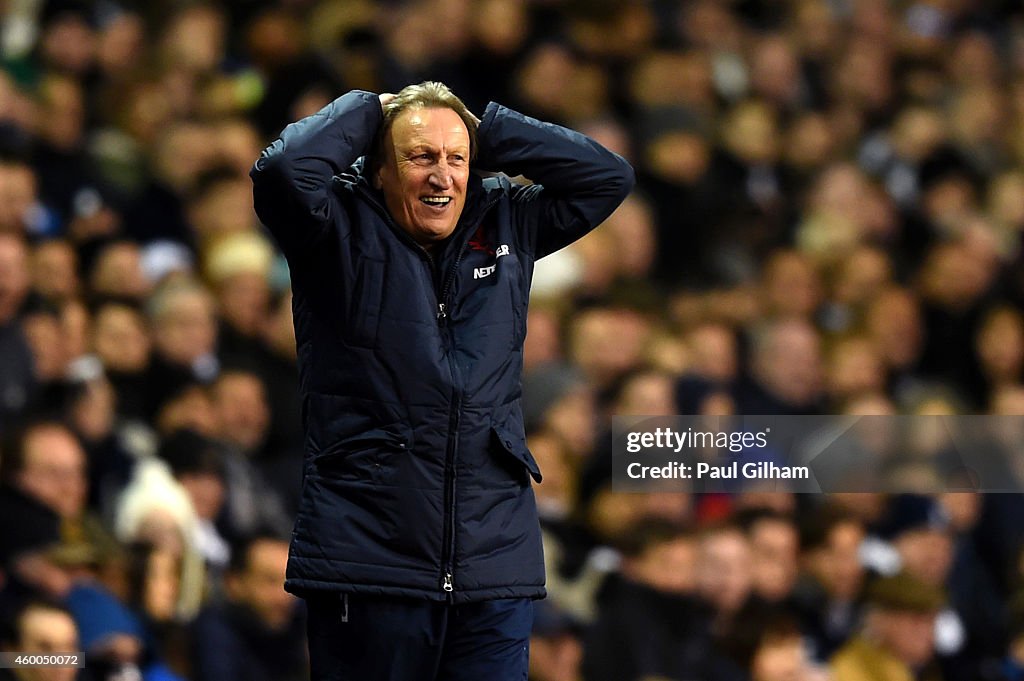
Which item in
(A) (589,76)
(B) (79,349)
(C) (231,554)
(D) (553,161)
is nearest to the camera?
(D) (553,161)

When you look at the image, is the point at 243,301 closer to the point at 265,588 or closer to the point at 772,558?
the point at 265,588

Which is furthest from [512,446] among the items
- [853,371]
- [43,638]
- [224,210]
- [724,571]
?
[853,371]

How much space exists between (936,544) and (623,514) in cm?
122

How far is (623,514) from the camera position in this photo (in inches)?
238

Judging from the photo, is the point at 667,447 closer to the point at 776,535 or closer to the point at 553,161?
the point at 776,535

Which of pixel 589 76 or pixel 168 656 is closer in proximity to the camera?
pixel 168 656

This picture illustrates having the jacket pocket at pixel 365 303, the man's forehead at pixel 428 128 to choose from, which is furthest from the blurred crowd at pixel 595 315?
the man's forehead at pixel 428 128

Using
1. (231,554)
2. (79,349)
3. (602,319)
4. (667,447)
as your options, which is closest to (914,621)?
(667,447)

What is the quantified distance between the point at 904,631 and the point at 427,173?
3.40 metres

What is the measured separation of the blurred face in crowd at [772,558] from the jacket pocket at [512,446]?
2.92 m

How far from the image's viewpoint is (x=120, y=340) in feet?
19.8

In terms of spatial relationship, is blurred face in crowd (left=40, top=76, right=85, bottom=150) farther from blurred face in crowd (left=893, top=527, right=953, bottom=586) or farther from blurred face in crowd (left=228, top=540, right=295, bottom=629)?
blurred face in crowd (left=893, top=527, right=953, bottom=586)

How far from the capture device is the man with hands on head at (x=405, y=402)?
314 cm

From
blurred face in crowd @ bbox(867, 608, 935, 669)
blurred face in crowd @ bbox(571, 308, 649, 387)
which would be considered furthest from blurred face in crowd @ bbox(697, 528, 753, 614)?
blurred face in crowd @ bbox(571, 308, 649, 387)
